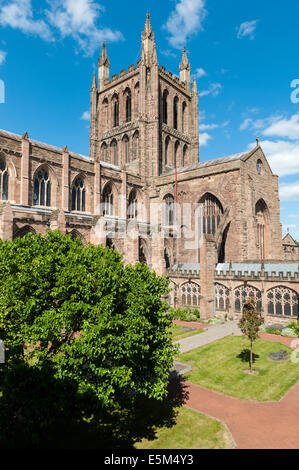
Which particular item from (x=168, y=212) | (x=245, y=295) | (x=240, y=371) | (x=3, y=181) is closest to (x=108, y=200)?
(x=168, y=212)

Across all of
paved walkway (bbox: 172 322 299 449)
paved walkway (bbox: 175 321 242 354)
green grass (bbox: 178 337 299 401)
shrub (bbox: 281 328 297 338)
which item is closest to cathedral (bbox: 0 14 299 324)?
shrub (bbox: 281 328 297 338)

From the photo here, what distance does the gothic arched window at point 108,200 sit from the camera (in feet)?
136

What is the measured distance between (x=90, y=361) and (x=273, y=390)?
9.93m

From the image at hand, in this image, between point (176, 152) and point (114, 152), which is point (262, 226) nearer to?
point (176, 152)

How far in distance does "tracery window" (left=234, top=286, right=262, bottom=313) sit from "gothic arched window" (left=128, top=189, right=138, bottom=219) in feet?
71.3

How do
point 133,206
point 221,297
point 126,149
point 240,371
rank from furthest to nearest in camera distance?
point 126,149
point 133,206
point 221,297
point 240,371

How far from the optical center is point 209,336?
23406 millimetres

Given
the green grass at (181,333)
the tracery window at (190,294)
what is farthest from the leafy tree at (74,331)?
the tracery window at (190,294)

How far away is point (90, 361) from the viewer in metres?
9.20

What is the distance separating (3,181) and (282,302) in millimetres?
30271

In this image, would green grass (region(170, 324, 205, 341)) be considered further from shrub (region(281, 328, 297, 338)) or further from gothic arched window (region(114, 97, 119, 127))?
gothic arched window (region(114, 97, 119, 127))

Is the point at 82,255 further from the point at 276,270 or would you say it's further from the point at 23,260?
the point at 276,270

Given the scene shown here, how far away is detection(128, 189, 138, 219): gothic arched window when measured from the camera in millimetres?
45219

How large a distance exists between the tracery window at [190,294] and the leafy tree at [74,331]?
829 inches
